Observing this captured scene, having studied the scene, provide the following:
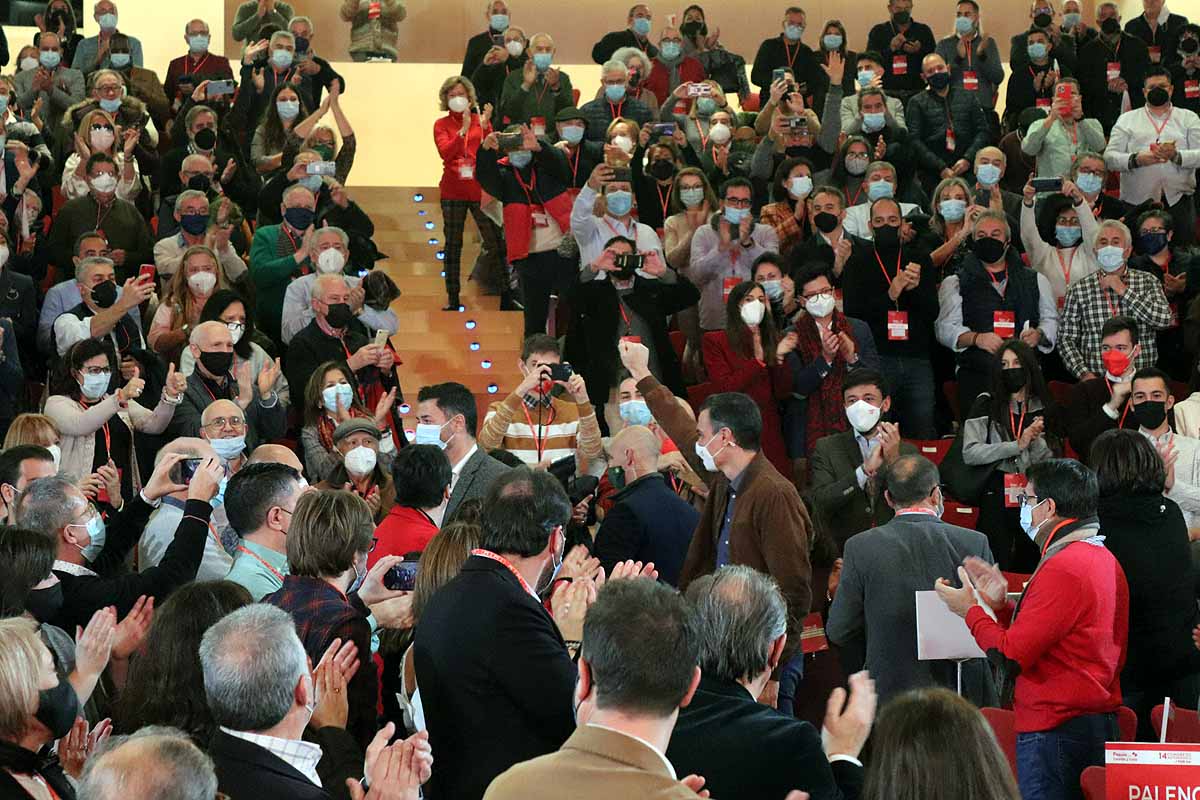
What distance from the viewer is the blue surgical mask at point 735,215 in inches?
404

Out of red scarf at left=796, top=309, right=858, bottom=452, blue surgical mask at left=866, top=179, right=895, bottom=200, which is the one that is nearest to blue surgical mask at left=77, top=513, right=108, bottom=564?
red scarf at left=796, top=309, right=858, bottom=452

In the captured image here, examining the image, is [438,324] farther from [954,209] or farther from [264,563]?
[264,563]

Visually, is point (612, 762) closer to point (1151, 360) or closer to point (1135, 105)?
point (1151, 360)

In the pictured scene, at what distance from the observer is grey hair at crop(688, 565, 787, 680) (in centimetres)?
366

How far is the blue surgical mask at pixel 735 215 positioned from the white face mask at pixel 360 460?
3.77m

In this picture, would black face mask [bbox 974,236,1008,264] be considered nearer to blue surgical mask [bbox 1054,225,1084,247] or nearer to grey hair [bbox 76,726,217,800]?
blue surgical mask [bbox 1054,225,1084,247]

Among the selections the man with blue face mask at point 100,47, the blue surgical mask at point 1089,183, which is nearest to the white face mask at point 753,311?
the blue surgical mask at point 1089,183

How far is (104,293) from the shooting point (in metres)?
9.14

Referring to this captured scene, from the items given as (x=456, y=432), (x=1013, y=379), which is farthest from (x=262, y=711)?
(x=1013, y=379)

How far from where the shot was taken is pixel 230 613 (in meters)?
3.66

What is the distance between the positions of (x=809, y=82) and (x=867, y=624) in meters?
9.64

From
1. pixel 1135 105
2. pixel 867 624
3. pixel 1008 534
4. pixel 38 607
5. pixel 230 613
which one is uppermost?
pixel 1135 105

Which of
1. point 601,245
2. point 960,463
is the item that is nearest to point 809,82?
point 601,245

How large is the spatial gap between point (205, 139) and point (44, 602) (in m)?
7.90
